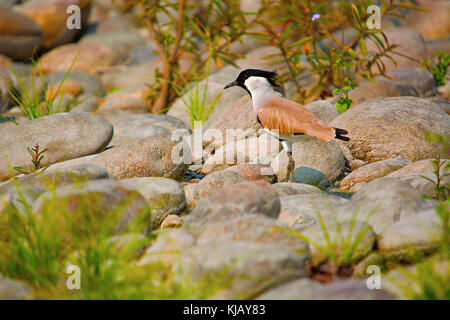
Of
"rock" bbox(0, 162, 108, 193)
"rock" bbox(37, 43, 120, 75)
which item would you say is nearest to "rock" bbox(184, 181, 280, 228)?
"rock" bbox(0, 162, 108, 193)

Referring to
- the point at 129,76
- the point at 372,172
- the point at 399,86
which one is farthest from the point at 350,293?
the point at 129,76

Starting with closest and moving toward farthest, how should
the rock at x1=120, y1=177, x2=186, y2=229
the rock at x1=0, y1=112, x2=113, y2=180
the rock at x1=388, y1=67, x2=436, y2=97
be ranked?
the rock at x1=120, y1=177, x2=186, y2=229, the rock at x1=0, y1=112, x2=113, y2=180, the rock at x1=388, y1=67, x2=436, y2=97

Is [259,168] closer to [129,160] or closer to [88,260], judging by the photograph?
[129,160]

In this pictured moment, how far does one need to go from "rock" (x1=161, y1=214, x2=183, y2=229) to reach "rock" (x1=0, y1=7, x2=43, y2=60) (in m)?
9.03

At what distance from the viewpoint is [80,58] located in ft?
40.6

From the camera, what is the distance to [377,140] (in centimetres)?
572

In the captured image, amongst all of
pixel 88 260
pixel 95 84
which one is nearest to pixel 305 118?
pixel 88 260

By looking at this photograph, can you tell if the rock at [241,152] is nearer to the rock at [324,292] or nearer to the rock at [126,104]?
the rock at [324,292]

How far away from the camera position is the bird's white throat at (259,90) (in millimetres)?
5190

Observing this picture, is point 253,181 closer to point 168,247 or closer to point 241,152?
point 168,247

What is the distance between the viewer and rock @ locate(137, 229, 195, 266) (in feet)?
9.46

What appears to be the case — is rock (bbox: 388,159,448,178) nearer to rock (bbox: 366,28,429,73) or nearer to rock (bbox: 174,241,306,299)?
rock (bbox: 174,241,306,299)

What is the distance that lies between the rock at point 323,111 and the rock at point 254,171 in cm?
152

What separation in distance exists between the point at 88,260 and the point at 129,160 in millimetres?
2467
